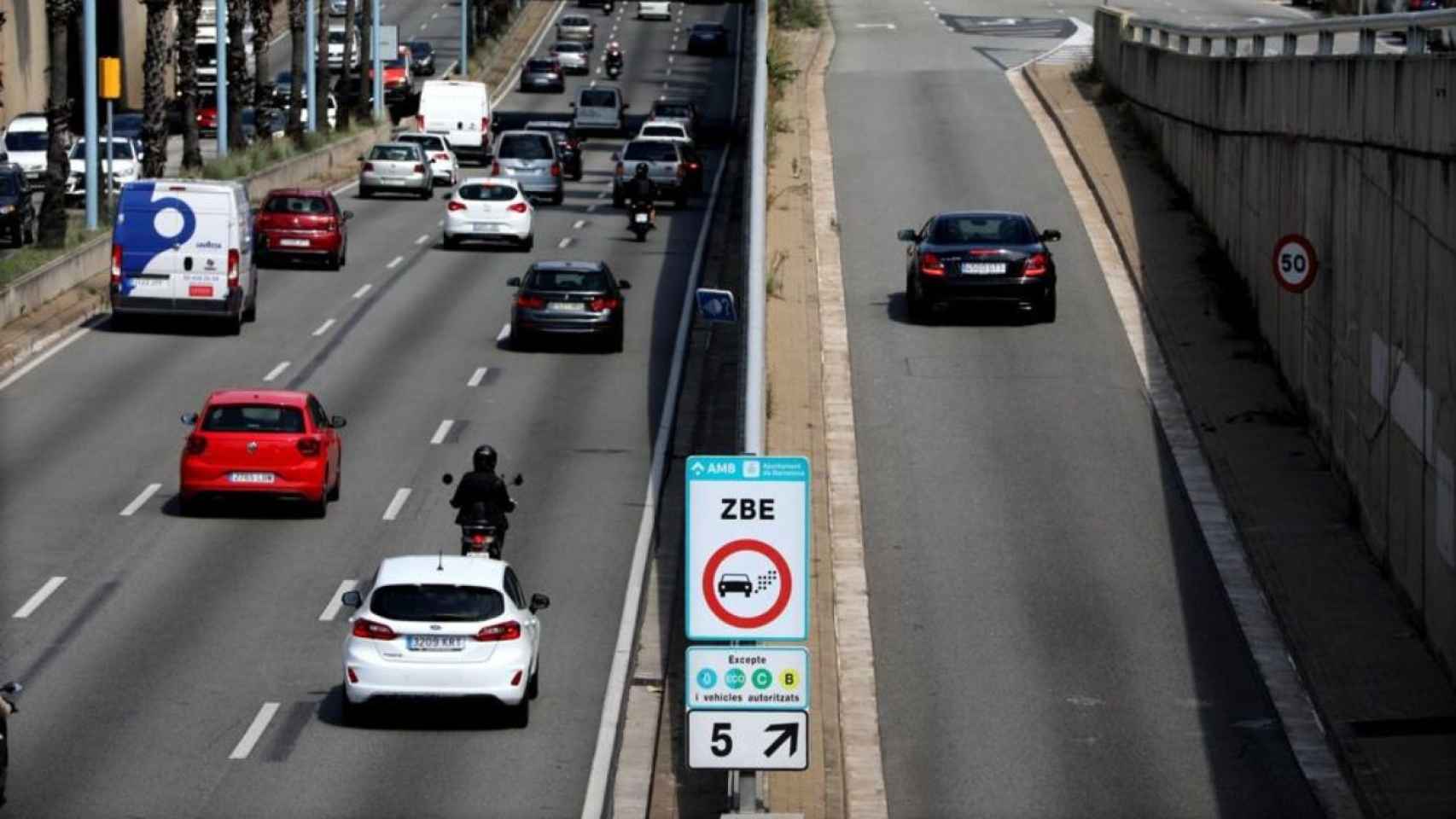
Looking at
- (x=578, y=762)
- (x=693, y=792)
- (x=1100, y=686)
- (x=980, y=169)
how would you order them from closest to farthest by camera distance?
(x=693, y=792) < (x=578, y=762) < (x=1100, y=686) < (x=980, y=169)

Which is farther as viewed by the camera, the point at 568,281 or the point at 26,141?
the point at 26,141

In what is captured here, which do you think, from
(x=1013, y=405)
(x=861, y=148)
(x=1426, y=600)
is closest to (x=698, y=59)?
(x=861, y=148)

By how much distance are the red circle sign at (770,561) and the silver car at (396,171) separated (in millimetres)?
47544

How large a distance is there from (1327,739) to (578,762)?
5.85m

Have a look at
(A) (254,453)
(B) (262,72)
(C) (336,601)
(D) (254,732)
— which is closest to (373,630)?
(D) (254,732)

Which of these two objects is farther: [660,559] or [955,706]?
[660,559]

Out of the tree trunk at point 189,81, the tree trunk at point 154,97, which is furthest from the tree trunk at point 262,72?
the tree trunk at point 154,97

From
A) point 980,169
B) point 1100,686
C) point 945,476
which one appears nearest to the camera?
point 1100,686

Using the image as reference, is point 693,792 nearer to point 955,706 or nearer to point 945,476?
point 955,706

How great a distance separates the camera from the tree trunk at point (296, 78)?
73812 millimetres

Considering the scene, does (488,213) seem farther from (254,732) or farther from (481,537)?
(254,732)

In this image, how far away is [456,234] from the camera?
53.1m

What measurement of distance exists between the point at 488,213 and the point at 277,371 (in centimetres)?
1528

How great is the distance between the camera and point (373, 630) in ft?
69.5
